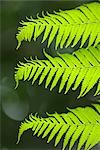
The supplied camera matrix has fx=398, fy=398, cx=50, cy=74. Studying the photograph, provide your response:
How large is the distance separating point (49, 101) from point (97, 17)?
216cm

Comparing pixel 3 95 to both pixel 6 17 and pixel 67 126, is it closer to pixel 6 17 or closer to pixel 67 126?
pixel 6 17

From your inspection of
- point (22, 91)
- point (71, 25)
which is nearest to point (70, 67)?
point (71, 25)

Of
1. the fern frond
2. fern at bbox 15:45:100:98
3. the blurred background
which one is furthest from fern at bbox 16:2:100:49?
the blurred background

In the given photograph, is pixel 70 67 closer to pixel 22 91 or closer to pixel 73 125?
pixel 73 125

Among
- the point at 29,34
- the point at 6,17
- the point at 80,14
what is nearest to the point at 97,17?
the point at 80,14

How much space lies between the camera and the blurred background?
2.73 metres

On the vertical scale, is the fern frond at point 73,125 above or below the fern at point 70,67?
below

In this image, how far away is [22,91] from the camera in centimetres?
323

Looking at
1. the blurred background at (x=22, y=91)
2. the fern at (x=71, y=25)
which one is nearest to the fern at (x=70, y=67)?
the fern at (x=71, y=25)

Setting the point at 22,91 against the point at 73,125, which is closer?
the point at 73,125

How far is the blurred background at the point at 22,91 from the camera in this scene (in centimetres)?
273

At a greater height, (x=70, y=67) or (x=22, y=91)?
(x=70, y=67)

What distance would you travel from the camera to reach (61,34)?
2.70ft

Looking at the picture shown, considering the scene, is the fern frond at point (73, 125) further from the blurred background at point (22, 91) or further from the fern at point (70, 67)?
the blurred background at point (22, 91)
